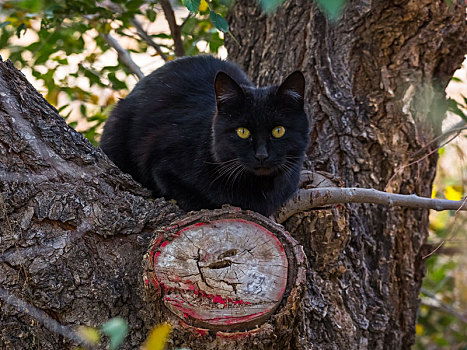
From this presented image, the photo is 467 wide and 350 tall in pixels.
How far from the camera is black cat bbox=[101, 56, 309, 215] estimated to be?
206 centimetres

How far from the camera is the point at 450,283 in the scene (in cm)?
437

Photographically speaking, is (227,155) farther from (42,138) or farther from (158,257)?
(42,138)

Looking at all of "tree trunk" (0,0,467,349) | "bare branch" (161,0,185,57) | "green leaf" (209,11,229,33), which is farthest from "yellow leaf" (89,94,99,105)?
"green leaf" (209,11,229,33)

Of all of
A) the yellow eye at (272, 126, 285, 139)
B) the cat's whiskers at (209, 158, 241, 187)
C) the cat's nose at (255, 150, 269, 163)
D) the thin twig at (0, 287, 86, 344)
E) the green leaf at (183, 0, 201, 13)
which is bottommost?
the thin twig at (0, 287, 86, 344)

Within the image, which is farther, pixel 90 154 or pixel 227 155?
pixel 227 155

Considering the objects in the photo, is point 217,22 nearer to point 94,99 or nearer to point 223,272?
point 223,272

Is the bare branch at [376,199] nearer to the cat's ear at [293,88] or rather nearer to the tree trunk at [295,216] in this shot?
the tree trunk at [295,216]

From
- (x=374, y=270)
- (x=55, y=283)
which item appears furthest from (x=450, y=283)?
(x=55, y=283)

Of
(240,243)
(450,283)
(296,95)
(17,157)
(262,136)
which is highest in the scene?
(296,95)

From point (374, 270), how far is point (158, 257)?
1.15 metres

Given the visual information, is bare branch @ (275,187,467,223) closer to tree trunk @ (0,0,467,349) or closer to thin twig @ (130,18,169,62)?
tree trunk @ (0,0,467,349)

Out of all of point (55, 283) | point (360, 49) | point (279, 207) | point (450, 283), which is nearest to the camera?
point (55, 283)

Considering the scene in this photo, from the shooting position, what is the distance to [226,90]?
6.77 ft

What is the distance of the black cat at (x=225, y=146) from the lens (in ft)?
6.75
